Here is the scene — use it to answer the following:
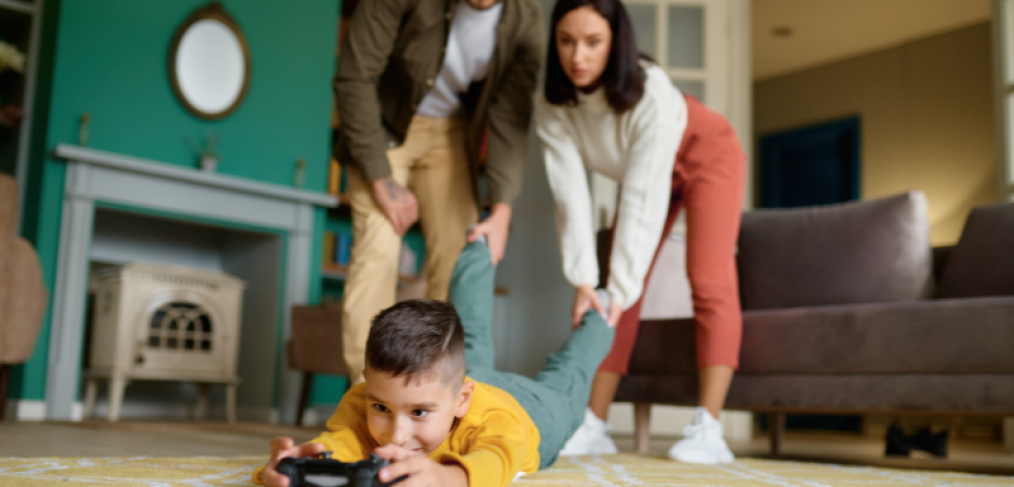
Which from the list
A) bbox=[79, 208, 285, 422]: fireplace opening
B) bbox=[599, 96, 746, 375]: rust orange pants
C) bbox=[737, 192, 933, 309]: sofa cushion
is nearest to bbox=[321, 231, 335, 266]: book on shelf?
bbox=[79, 208, 285, 422]: fireplace opening

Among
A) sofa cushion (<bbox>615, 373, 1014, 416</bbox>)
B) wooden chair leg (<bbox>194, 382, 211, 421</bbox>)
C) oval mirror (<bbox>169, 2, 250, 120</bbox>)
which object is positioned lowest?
wooden chair leg (<bbox>194, 382, 211, 421</bbox>)

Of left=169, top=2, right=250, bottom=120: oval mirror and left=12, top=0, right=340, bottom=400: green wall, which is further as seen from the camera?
left=169, top=2, right=250, bottom=120: oval mirror

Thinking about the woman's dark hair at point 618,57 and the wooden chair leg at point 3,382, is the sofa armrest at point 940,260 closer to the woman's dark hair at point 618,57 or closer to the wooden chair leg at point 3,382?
the woman's dark hair at point 618,57

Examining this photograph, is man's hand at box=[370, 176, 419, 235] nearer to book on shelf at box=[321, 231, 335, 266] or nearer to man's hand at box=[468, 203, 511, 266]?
man's hand at box=[468, 203, 511, 266]

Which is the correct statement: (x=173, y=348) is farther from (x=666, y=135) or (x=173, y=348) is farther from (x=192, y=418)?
(x=666, y=135)

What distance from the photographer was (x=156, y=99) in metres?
3.81

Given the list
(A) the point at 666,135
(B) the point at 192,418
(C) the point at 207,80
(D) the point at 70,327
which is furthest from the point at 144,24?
(A) the point at 666,135

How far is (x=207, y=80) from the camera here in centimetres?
400

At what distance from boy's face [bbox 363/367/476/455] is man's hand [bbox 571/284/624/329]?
0.83 meters

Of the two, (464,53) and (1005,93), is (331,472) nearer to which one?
(464,53)

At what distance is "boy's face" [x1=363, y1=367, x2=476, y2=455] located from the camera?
0.96 metres

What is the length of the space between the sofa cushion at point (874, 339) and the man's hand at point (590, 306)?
419 mm

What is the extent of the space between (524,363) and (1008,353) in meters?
2.89

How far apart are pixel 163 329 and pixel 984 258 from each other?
311 cm
